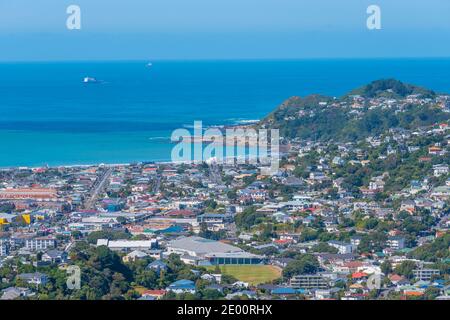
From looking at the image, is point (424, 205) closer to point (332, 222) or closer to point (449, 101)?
point (332, 222)

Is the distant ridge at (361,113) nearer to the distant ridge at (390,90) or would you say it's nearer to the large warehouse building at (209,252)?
the distant ridge at (390,90)

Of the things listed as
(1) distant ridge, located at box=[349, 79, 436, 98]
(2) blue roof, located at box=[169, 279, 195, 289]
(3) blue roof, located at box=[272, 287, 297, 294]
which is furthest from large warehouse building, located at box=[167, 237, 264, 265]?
(1) distant ridge, located at box=[349, 79, 436, 98]

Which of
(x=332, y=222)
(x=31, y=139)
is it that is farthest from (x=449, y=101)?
(x=332, y=222)

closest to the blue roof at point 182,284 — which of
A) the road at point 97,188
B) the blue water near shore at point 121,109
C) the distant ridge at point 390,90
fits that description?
the road at point 97,188

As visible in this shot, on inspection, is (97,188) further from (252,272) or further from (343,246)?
(252,272)

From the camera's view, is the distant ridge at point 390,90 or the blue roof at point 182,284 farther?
the distant ridge at point 390,90

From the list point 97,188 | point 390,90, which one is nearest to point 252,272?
point 97,188
